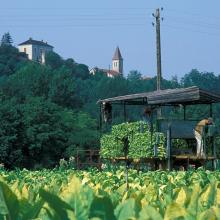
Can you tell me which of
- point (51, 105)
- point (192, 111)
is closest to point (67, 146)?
point (51, 105)

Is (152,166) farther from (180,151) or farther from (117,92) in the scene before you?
(117,92)

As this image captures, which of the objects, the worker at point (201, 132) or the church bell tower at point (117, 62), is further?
the church bell tower at point (117, 62)

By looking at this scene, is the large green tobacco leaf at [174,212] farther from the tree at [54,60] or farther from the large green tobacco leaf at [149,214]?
the tree at [54,60]

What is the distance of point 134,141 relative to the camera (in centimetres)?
2186

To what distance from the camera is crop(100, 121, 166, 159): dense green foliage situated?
20.3 m

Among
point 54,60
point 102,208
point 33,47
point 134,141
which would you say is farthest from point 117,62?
point 102,208

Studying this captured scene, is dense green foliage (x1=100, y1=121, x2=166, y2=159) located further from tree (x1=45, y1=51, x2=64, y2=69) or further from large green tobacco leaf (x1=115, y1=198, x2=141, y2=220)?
tree (x1=45, y1=51, x2=64, y2=69)

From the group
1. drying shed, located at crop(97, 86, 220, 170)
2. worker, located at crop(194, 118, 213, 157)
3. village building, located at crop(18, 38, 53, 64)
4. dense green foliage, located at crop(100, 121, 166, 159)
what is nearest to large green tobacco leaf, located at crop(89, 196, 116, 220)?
dense green foliage, located at crop(100, 121, 166, 159)

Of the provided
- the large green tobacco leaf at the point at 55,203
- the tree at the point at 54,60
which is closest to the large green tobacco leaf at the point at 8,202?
the large green tobacco leaf at the point at 55,203

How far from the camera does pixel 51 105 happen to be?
194 feet

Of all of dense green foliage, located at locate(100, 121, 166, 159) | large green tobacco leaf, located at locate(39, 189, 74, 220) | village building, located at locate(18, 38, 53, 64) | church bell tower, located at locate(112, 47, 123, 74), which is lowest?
large green tobacco leaf, located at locate(39, 189, 74, 220)

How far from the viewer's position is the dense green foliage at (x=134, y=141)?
66.7ft

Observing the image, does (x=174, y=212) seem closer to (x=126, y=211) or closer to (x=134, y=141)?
(x=126, y=211)

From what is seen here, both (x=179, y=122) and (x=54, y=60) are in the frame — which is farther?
(x=54, y=60)
